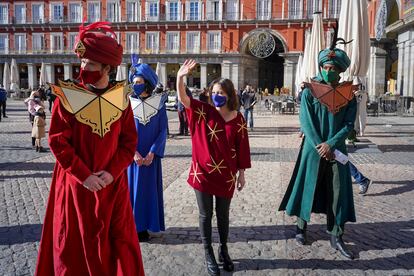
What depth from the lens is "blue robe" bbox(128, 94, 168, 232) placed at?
176 inches

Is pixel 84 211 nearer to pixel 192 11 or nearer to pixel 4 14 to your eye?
pixel 192 11

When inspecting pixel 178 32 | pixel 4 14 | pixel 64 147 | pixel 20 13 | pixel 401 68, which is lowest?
pixel 64 147

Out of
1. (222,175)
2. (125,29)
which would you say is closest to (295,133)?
(222,175)

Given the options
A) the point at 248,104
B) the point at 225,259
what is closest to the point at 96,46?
the point at 225,259

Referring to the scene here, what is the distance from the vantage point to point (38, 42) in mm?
51344

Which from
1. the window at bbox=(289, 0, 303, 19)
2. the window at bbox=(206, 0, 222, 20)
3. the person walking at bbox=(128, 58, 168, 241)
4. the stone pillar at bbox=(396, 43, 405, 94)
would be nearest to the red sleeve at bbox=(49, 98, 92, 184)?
the person walking at bbox=(128, 58, 168, 241)

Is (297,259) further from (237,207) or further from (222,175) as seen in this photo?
(237,207)

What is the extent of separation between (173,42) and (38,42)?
1664 cm

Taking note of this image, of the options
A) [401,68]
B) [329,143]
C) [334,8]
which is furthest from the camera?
[334,8]

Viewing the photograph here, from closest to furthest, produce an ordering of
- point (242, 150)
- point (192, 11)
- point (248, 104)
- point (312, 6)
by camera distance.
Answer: point (242, 150) → point (248, 104) → point (312, 6) → point (192, 11)

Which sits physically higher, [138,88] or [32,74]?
[32,74]

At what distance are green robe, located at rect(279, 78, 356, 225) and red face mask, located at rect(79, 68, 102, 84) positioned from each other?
2.32m

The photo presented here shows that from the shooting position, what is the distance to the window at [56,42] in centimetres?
5072

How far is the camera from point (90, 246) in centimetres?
272
